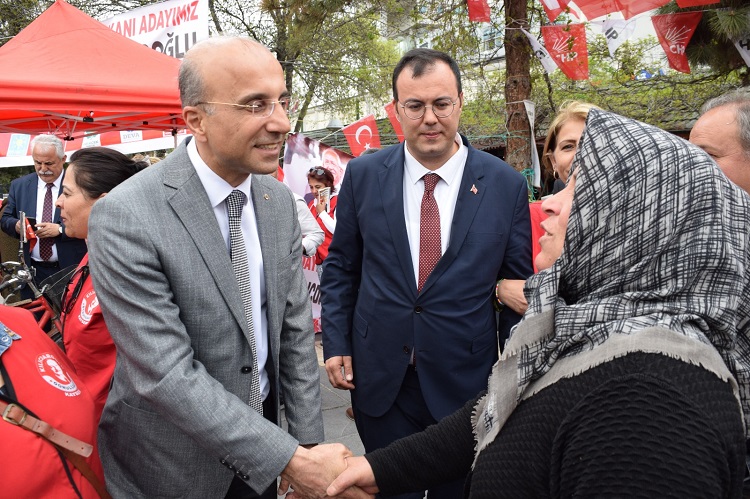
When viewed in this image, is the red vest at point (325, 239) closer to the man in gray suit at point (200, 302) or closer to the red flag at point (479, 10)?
the red flag at point (479, 10)

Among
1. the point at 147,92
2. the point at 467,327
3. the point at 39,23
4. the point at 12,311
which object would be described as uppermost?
the point at 39,23

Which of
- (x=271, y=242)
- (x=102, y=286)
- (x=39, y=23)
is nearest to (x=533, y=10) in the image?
(x=39, y=23)

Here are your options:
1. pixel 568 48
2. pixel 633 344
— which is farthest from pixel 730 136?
pixel 568 48

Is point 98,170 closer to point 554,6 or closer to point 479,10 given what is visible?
point 479,10

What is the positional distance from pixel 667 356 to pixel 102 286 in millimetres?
1406

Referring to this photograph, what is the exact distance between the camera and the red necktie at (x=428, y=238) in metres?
2.42

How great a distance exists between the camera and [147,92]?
529 cm

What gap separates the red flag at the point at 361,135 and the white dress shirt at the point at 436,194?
5.55 meters

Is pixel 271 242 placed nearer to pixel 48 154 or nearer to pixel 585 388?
pixel 585 388

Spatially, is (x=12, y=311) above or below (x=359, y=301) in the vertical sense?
above

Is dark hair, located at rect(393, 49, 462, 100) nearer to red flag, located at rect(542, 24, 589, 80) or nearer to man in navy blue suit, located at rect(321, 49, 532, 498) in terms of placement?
man in navy blue suit, located at rect(321, 49, 532, 498)

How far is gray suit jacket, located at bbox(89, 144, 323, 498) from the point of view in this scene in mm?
1589

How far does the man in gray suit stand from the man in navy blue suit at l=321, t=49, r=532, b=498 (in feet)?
2.01

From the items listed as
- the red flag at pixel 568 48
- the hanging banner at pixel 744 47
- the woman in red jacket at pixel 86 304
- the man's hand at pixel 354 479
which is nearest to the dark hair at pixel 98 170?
the woman in red jacket at pixel 86 304
